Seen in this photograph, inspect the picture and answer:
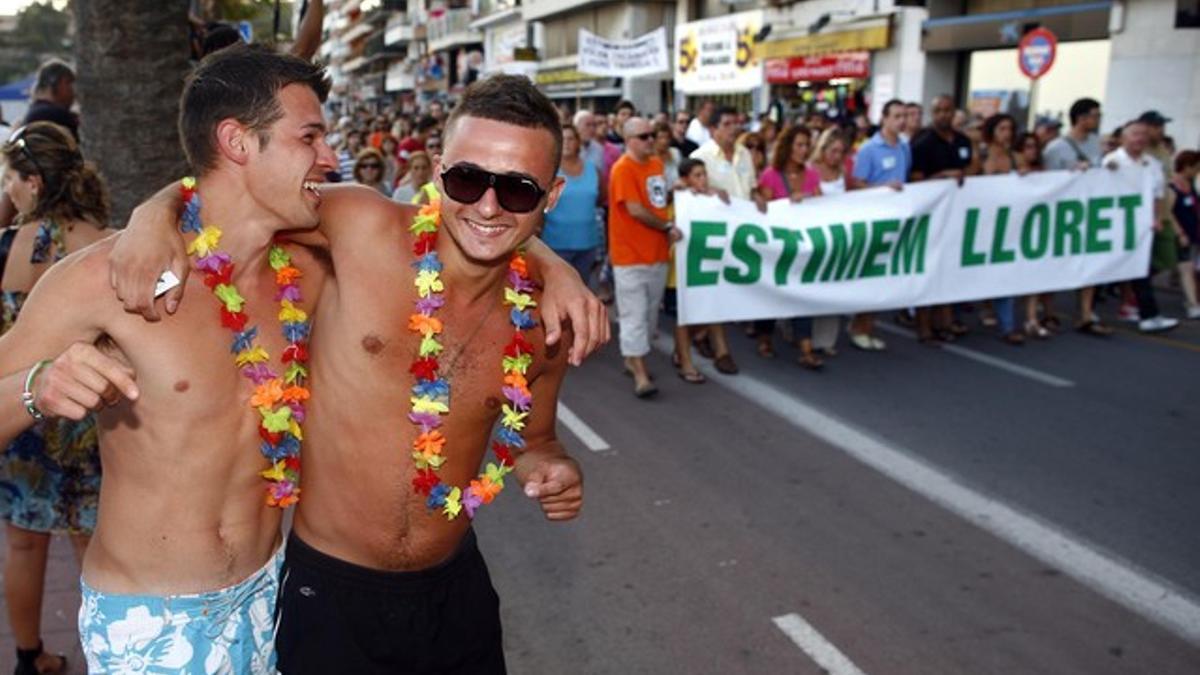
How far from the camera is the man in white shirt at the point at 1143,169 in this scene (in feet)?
31.3

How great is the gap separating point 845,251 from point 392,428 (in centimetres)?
664

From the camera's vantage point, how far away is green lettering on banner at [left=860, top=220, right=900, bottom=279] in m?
8.58

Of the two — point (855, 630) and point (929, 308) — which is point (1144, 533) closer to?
point (855, 630)

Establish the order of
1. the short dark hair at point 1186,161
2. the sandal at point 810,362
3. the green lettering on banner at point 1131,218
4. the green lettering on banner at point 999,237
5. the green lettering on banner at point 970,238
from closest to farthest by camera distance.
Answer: the sandal at point 810,362 → the green lettering on banner at point 970,238 → the green lettering on banner at point 999,237 → the green lettering on banner at point 1131,218 → the short dark hair at point 1186,161

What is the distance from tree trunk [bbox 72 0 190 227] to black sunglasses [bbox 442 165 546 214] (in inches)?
143

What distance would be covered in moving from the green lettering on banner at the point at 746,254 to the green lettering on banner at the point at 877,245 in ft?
3.36

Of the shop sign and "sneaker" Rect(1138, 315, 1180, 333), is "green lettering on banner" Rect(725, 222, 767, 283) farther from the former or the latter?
the shop sign

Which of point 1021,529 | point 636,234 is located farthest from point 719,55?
point 1021,529

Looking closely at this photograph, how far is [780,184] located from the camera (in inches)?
334

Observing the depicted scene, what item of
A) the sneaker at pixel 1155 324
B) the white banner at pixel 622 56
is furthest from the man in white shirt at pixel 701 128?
the sneaker at pixel 1155 324

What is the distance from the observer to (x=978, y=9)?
20078mm

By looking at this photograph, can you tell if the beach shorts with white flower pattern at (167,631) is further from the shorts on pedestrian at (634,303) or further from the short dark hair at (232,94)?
the shorts on pedestrian at (634,303)

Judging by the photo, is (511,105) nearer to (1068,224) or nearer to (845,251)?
(845,251)

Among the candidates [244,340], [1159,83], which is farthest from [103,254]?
[1159,83]
